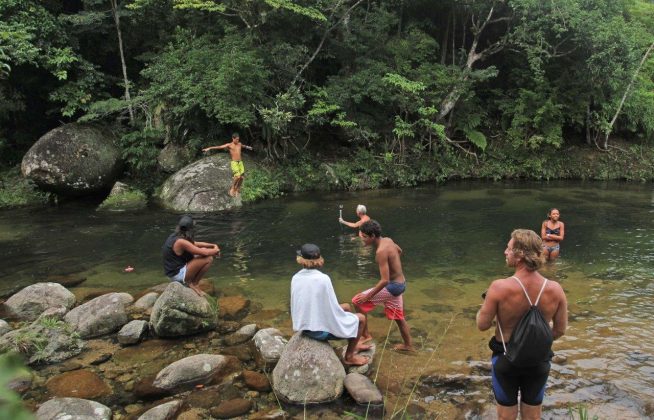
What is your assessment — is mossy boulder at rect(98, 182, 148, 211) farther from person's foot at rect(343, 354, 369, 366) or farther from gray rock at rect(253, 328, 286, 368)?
person's foot at rect(343, 354, 369, 366)

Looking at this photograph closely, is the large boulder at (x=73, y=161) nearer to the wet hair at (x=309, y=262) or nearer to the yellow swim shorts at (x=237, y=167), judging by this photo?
the yellow swim shorts at (x=237, y=167)

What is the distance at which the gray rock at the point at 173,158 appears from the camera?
18547mm

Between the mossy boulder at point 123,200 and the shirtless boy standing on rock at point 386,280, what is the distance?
12406 mm

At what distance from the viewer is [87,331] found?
7.09 metres

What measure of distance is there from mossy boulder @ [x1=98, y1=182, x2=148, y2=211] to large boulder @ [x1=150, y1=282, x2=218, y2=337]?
10.3m

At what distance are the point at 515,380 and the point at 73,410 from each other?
169 inches

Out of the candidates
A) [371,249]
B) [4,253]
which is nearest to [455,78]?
[371,249]

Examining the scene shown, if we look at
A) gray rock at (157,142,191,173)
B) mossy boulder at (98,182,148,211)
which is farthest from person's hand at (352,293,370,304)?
A: gray rock at (157,142,191,173)

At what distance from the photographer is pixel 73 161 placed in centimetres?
1669

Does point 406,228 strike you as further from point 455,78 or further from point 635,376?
point 455,78

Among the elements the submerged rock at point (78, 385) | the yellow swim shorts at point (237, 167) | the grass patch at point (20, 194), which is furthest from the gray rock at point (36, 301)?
the grass patch at point (20, 194)

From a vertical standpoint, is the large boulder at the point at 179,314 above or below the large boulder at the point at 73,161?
below

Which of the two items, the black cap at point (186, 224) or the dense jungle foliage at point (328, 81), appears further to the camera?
the dense jungle foliage at point (328, 81)

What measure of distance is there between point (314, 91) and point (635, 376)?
53.2ft
